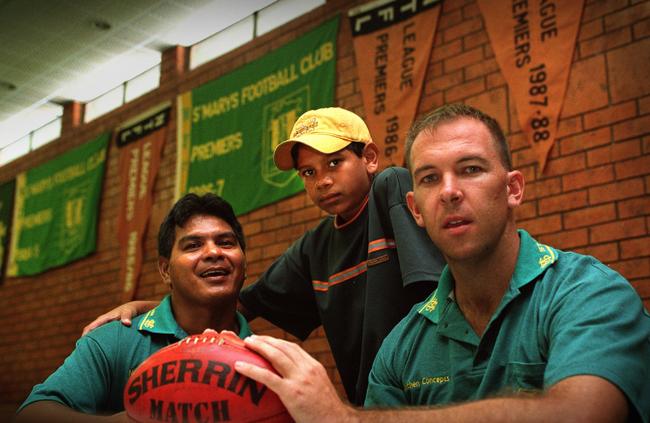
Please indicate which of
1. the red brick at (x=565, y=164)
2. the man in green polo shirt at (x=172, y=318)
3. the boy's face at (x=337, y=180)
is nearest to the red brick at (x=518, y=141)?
the red brick at (x=565, y=164)

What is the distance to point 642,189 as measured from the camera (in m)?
3.01

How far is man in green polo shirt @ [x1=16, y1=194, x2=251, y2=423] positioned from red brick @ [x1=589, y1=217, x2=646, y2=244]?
1.74m

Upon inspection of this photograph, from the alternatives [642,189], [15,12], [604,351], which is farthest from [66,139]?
[604,351]

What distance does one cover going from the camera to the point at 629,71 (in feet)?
10.2

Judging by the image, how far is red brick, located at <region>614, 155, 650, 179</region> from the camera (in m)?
3.02

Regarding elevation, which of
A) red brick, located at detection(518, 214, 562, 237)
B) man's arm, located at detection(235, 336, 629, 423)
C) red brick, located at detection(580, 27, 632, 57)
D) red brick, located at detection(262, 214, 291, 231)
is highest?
red brick, located at detection(580, 27, 632, 57)

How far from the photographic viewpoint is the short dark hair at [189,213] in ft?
7.39

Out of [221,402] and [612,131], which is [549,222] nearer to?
[612,131]

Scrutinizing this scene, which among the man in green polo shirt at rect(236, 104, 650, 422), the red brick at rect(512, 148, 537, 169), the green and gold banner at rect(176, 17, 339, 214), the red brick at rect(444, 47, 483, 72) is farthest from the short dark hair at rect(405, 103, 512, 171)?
the green and gold banner at rect(176, 17, 339, 214)

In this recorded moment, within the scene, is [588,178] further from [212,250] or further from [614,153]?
[212,250]

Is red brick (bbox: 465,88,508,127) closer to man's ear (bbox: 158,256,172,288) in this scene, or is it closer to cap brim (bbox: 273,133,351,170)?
cap brim (bbox: 273,133,351,170)

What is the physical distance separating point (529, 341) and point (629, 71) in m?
2.19

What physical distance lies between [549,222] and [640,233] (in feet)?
1.41

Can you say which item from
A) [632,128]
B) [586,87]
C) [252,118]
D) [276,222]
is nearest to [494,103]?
[586,87]
